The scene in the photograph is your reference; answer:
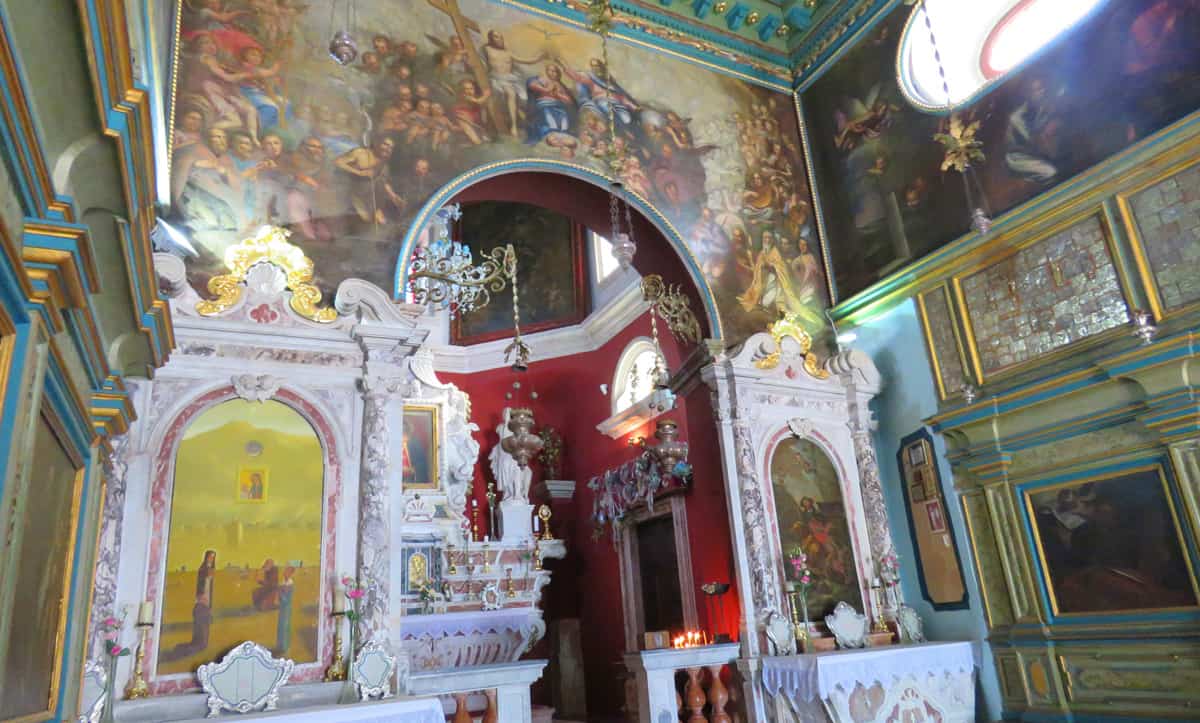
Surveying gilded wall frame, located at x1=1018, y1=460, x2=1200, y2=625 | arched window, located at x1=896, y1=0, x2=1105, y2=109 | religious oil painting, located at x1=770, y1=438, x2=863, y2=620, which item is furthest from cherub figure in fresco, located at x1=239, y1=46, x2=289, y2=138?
gilded wall frame, located at x1=1018, y1=460, x2=1200, y2=625

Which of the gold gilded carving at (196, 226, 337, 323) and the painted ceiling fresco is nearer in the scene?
the gold gilded carving at (196, 226, 337, 323)

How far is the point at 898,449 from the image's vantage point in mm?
10102

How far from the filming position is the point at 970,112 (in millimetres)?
9453

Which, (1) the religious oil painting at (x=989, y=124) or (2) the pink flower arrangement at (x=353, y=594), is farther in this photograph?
(1) the religious oil painting at (x=989, y=124)

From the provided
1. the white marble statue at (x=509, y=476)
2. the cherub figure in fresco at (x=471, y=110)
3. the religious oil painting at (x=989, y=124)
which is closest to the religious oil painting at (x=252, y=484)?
the cherub figure in fresco at (x=471, y=110)

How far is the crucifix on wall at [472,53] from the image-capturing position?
31.0ft

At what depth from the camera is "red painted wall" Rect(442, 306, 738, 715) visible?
1321 cm

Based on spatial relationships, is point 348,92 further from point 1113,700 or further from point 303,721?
point 1113,700

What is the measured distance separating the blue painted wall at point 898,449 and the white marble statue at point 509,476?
5846 millimetres

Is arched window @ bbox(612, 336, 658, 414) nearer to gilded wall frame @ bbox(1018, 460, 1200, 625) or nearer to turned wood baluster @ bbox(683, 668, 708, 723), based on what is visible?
turned wood baluster @ bbox(683, 668, 708, 723)

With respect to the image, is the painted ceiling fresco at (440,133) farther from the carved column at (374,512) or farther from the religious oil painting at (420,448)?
the religious oil painting at (420,448)

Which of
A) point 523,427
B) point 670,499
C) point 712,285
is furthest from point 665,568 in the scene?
point 712,285

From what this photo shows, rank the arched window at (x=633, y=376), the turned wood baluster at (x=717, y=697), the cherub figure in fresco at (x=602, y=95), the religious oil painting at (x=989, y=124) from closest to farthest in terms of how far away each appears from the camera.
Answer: the religious oil painting at (x=989, y=124), the turned wood baluster at (x=717, y=697), the cherub figure in fresco at (x=602, y=95), the arched window at (x=633, y=376)

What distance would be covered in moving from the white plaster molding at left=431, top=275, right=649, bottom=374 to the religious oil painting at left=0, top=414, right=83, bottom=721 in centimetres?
1094
